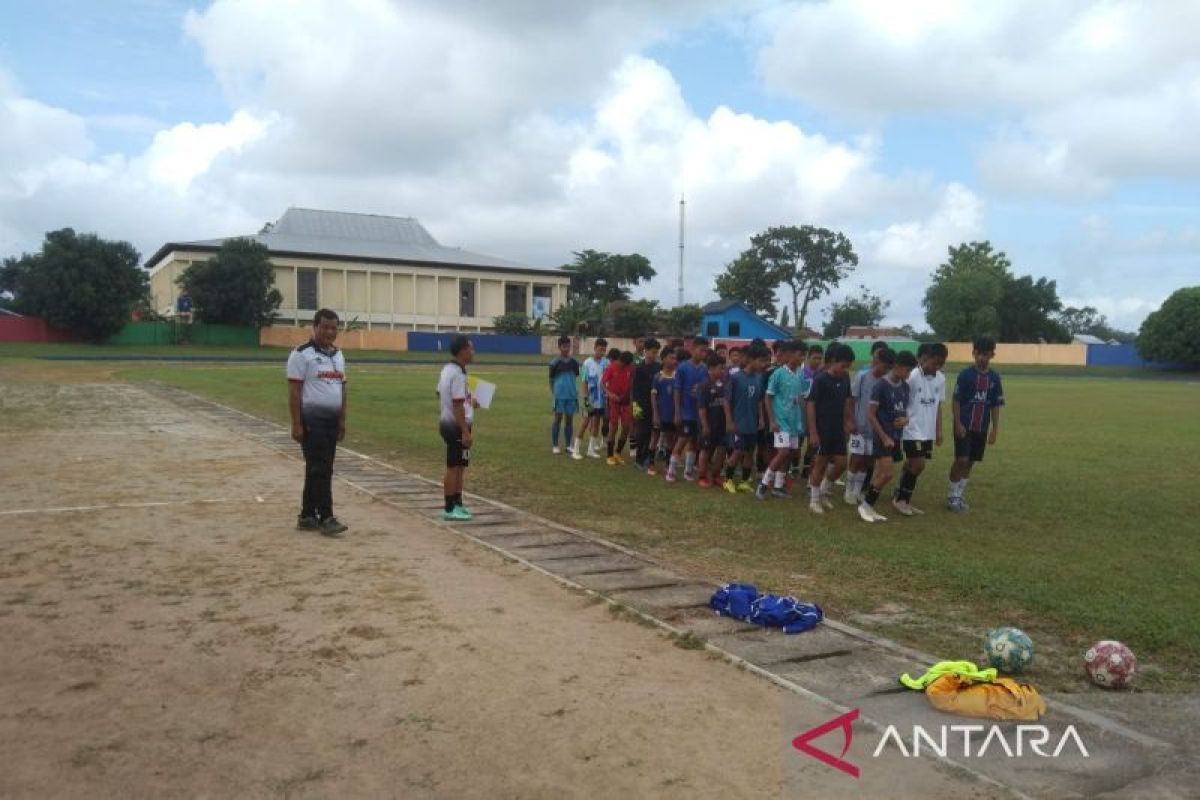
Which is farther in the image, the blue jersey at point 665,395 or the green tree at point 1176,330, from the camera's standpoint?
the green tree at point 1176,330

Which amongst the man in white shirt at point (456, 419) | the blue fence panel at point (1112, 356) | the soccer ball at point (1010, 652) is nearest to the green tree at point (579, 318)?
the blue fence panel at point (1112, 356)

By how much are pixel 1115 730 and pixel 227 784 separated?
3.68 metres

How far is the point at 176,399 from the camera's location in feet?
75.2

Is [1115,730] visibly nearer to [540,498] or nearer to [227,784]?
[227,784]

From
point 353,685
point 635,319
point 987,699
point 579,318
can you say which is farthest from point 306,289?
point 987,699

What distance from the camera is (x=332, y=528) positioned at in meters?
→ 7.66

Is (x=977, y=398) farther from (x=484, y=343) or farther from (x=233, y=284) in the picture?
(x=484, y=343)

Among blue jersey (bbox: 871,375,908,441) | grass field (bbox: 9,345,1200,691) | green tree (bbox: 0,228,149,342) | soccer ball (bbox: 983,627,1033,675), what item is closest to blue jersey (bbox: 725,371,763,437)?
grass field (bbox: 9,345,1200,691)

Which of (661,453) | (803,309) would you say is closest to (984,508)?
(661,453)

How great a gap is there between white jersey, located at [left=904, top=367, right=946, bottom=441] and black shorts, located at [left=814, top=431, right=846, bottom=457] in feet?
2.19

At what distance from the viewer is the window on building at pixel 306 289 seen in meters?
67.4

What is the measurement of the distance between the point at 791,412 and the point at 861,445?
0.86 metres

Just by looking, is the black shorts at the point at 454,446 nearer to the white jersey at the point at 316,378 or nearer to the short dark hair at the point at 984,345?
the white jersey at the point at 316,378

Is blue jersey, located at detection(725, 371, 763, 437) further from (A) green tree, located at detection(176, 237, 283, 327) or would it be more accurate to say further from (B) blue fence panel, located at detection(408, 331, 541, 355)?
(B) blue fence panel, located at detection(408, 331, 541, 355)
